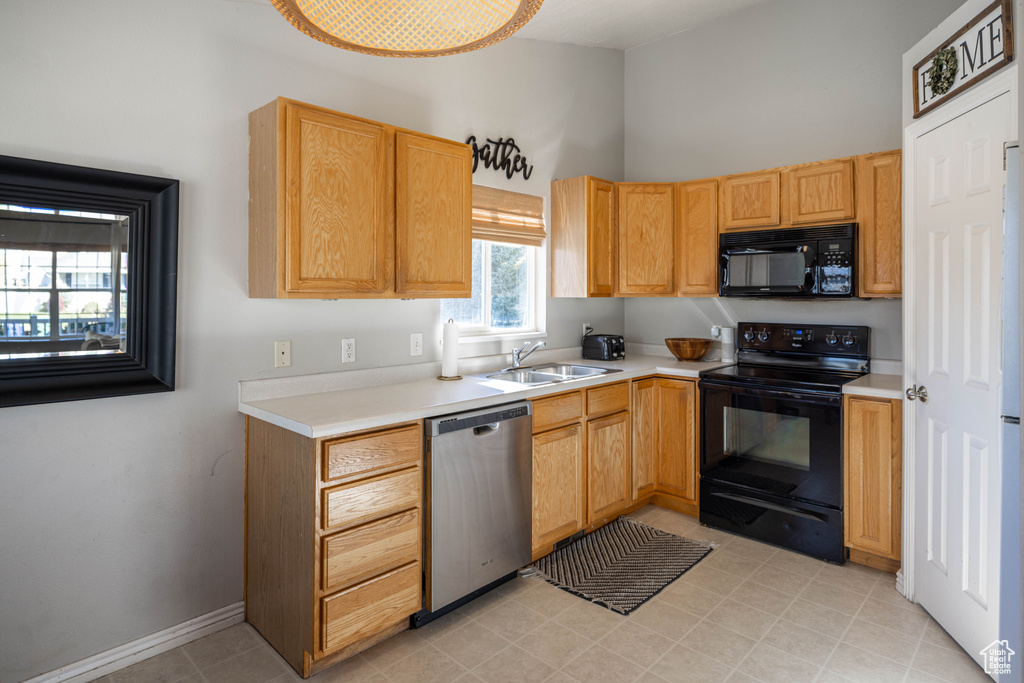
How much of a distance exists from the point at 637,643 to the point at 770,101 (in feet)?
11.0

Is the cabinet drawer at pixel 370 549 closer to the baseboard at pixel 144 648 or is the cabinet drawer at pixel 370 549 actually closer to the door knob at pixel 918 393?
the baseboard at pixel 144 648

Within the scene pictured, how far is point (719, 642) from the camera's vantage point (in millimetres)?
2238

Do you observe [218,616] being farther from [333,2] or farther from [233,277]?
[333,2]

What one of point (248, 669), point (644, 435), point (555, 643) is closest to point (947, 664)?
point (555, 643)

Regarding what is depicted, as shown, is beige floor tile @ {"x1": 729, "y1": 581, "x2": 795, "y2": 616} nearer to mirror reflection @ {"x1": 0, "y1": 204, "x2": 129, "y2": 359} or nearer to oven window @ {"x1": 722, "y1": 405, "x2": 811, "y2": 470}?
oven window @ {"x1": 722, "y1": 405, "x2": 811, "y2": 470}

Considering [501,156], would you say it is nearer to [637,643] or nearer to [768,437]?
[768,437]

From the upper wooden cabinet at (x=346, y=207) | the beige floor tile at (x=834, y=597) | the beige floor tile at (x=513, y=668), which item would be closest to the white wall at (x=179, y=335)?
the upper wooden cabinet at (x=346, y=207)

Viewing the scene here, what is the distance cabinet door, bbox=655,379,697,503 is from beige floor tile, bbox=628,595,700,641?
104 cm

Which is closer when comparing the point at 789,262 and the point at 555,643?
the point at 555,643

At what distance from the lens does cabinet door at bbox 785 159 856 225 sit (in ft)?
10.1

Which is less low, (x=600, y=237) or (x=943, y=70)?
(x=943, y=70)

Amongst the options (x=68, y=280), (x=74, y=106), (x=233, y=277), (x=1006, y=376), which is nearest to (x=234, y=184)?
(x=233, y=277)

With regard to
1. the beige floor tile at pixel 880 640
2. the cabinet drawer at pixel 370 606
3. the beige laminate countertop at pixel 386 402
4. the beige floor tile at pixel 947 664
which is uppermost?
the beige laminate countertop at pixel 386 402

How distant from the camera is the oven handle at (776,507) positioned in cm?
293
